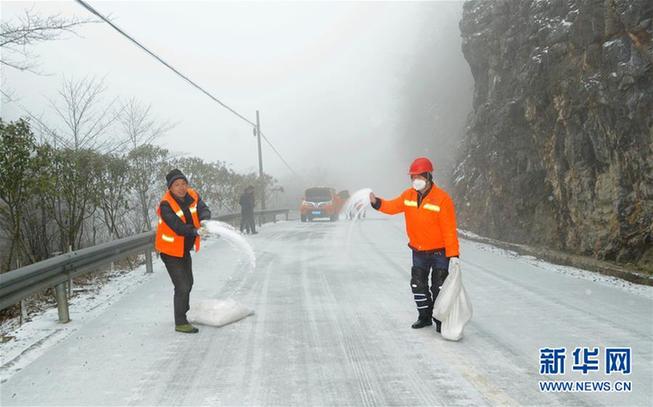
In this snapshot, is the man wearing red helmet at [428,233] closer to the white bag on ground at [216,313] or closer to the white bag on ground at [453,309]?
the white bag on ground at [453,309]

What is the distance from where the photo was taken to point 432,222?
17.1 ft

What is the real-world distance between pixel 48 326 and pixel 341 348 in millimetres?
3646

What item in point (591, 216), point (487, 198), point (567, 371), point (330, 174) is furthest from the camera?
point (330, 174)

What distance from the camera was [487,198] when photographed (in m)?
15.9

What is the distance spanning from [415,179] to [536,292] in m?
3.33

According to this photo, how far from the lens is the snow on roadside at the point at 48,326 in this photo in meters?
4.68

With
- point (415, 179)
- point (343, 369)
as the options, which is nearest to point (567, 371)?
point (343, 369)

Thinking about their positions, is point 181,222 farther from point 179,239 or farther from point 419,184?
point 419,184

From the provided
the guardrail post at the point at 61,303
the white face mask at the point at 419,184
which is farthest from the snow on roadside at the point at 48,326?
the white face mask at the point at 419,184

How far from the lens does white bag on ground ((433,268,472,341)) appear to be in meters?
4.89

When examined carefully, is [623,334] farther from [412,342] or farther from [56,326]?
[56,326]

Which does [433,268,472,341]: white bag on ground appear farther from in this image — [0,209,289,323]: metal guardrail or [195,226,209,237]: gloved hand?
[0,209,289,323]: metal guardrail

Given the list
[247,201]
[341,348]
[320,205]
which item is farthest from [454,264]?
[320,205]

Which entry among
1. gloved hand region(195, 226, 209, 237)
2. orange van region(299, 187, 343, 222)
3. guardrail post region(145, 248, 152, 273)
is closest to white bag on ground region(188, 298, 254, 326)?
gloved hand region(195, 226, 209, 237)
